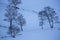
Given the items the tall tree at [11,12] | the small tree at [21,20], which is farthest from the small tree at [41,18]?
the tall tree at [11,12]

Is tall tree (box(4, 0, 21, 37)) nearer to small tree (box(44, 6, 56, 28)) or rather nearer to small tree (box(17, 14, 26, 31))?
small tree (box(17, 14, 26, 31))

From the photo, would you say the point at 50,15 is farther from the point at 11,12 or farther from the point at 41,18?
the point at 11,12

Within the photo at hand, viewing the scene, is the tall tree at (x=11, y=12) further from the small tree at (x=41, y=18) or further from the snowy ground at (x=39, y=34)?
the small tree at (x=41, y=18)

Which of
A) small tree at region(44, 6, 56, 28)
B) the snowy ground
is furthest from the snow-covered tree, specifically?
the snowy ground

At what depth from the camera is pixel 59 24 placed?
1.80 meters

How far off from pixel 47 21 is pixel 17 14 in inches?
19.5

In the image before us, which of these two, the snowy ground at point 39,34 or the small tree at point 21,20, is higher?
the small tree at point 21,20

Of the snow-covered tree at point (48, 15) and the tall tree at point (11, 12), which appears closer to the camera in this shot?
the tall tree at point (11, 12)

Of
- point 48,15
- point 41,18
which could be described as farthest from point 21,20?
point 48,15

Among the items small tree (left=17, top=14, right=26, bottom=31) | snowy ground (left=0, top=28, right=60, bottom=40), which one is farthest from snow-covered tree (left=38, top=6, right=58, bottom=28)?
small tree (left=17, top=14, right=26, bottom=31)

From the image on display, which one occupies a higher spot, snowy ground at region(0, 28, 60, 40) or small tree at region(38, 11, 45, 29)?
small tree at region(38, 11, 45, 29)

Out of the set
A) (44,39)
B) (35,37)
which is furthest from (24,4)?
(44,39)

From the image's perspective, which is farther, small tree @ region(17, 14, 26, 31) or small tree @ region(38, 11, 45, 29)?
small tree @ region(38, 11, 45, 29)

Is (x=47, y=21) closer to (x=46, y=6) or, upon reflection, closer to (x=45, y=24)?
(x=45, y=24)
